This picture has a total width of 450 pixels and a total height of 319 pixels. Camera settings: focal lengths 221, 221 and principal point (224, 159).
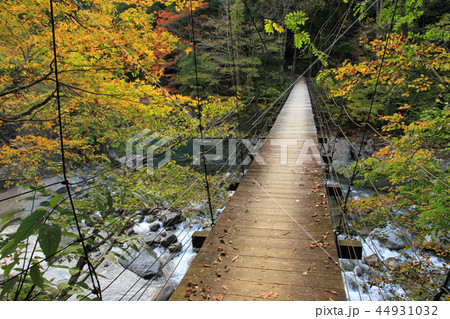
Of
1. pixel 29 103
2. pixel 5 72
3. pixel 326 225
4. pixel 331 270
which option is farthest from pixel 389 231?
pixel 5 72

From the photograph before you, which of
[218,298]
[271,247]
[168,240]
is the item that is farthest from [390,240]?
[218,298]

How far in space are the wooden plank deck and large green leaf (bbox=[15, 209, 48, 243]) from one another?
1032 millimetres

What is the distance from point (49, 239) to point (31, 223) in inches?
4.0

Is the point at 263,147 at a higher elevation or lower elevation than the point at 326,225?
higher

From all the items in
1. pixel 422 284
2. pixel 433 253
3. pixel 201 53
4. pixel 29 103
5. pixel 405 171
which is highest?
pixel 201 53

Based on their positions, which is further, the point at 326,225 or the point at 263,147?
the point at 263,147

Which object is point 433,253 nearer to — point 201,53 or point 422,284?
point 422,284

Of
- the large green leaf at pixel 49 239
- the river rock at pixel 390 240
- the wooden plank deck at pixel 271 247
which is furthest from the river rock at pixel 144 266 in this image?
the river rock at pixel 390 240

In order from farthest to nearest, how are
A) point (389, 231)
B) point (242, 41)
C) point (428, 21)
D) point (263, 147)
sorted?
point (242, 41) → point (428, 21) → point (389, 231) → point (263, 147)

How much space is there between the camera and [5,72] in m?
3.13

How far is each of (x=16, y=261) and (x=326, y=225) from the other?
2232 mm

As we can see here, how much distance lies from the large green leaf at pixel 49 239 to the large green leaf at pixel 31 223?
0.10 ft

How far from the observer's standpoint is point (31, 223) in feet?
2.78
